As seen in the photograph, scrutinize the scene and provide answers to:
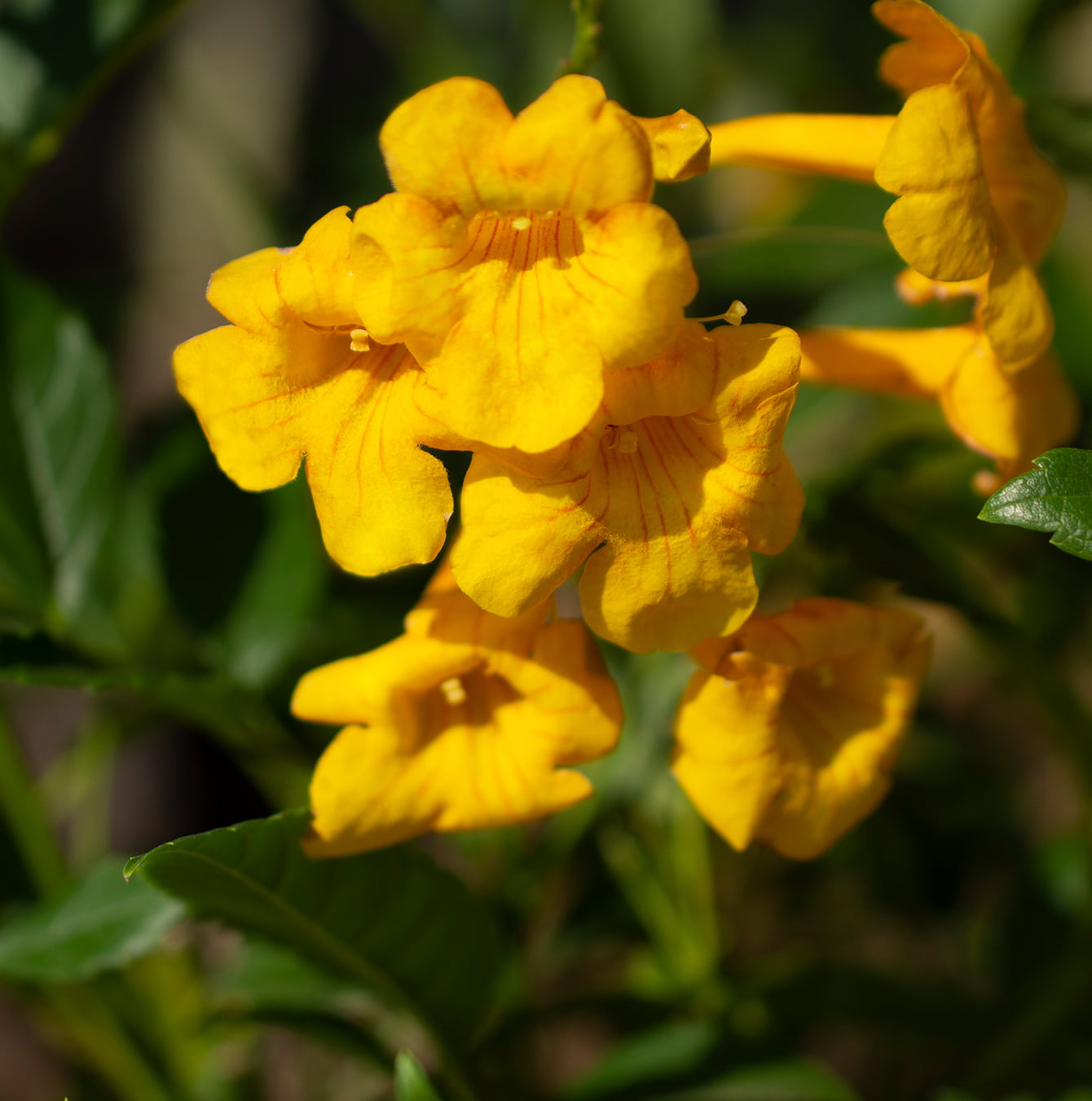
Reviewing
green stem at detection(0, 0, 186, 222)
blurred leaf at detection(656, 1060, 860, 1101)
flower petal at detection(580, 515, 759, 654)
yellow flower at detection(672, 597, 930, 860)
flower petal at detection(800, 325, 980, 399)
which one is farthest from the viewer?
green stem at detection(0, 0, 186, 222)

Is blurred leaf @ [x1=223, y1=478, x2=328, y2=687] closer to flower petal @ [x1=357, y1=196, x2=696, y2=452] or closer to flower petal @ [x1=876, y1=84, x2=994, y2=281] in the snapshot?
flower petal @ [x1=357, y1=196, x2=696, y2=452]

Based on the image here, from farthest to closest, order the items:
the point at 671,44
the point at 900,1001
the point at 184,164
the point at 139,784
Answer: the point at 184,164, the point at 139,784, the point at 671,44, the point at 900,1001

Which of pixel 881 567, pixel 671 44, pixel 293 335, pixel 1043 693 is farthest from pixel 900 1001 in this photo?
pixel 671 44

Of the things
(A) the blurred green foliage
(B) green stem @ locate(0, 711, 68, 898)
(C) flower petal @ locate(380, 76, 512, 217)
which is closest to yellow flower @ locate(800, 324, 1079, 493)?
(A) the blurred green foliage

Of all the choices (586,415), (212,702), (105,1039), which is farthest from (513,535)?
(105,1039)

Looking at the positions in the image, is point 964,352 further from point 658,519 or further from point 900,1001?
point 900,1001

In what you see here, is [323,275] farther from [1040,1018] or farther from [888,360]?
[1040,1018]

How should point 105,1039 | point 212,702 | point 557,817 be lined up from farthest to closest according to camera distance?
point 557,817 < point 105,1039 < point 212,702
